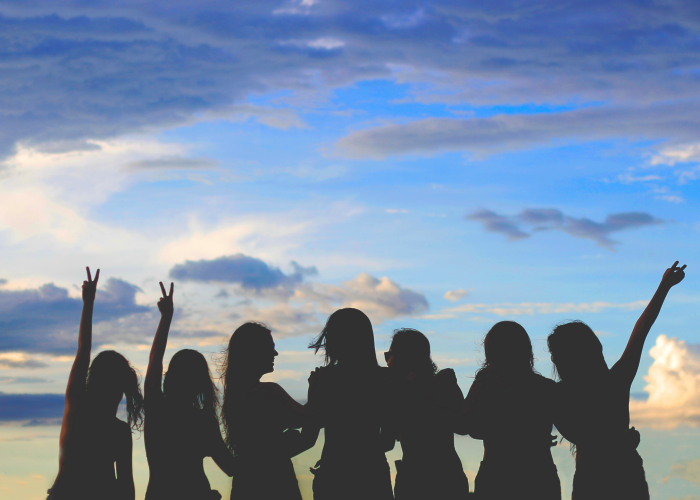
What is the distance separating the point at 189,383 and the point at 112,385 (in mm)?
850

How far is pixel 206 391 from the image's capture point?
649cm

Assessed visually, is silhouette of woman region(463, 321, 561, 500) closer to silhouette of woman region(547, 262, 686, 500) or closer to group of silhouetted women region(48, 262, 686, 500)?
group of silhouetted women region(48, 262, 686, 500)

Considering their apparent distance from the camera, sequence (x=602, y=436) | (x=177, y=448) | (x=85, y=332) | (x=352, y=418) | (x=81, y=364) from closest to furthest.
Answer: (x=352, y=418)
(x=602, y=436)
(x=81, y=364)
(x=177, y=448)
(x=85, y=332)

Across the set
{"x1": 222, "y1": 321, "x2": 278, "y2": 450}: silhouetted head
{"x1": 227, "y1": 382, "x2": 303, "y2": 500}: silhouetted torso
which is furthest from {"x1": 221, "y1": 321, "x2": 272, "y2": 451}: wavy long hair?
{"x1": 227, "y1": 382, "x2": 303, "y2": 500}: silhouetted torso

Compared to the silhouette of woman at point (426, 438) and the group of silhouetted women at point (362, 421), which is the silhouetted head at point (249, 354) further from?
the silhouette of woman at point (426, 438)

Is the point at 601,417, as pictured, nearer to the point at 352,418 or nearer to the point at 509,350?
the point at 509,350

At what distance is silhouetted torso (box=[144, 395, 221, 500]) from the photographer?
6.29 meters

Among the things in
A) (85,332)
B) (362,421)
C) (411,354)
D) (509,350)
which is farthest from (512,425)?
(85,332)

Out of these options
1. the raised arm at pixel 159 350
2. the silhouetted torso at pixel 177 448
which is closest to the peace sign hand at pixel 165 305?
the raised arm at pixel 159 350

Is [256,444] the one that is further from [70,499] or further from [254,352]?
[70,499]

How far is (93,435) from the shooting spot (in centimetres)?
635

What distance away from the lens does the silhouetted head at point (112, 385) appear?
643 cm

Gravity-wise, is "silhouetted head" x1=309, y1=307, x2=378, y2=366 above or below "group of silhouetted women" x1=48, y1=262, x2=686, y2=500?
above

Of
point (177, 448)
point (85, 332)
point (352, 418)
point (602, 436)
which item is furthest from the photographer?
point (85, 332)
